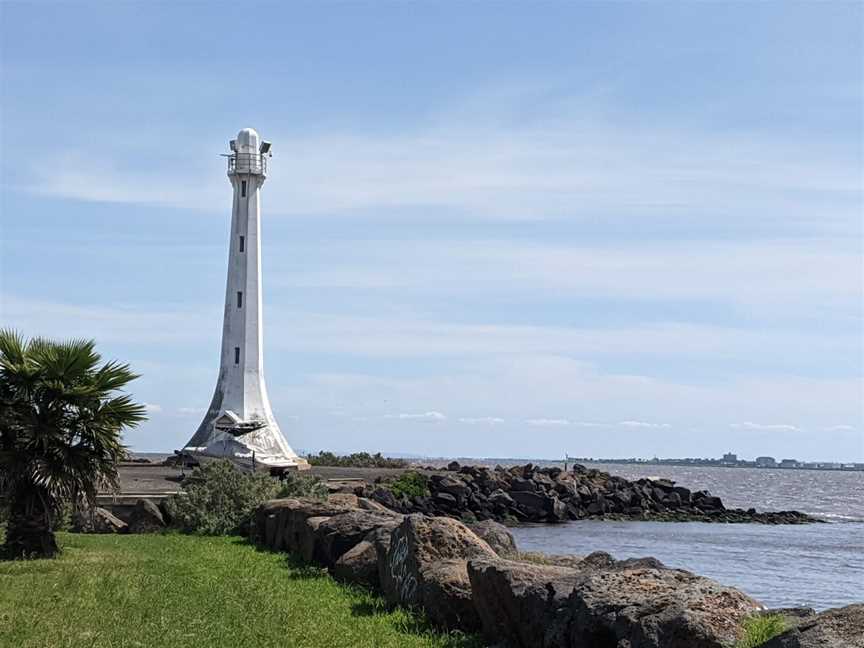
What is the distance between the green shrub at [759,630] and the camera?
7086 mm

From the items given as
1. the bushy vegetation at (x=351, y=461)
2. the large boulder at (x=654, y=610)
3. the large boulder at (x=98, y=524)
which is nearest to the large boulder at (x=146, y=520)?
the large boulder at (x=98, y=524)

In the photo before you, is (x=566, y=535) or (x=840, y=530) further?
(x=840, y=530)

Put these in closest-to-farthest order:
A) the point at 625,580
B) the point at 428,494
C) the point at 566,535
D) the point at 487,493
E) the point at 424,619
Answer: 1. the point at 625,580
2. the point at 424,619
3. the point at 566,535
4. the point at 428,494
5. the point at 487,493

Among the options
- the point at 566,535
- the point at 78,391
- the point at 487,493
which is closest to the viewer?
the point at 78,391

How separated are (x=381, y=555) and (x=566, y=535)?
27.0 meters

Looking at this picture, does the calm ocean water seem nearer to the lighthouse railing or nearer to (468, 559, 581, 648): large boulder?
(468, 559, 581, 648): large boulder

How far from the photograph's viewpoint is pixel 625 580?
8617mm

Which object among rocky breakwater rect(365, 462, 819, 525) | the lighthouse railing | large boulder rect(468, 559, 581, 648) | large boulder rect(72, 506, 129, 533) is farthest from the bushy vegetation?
large boulder rect(468, 559, 581, 648)

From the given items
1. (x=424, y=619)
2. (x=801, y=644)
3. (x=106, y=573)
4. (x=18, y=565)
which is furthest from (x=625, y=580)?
(x=18, y=565)

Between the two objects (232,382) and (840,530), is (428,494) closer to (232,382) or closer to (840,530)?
(232,382)

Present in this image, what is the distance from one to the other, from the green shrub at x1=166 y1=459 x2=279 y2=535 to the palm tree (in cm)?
545

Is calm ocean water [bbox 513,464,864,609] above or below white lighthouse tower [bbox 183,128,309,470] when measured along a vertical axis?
below

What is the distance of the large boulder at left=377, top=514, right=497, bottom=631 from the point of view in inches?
434

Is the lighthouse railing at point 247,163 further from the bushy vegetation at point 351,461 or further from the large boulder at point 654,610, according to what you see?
the large boulder at point 654,610
